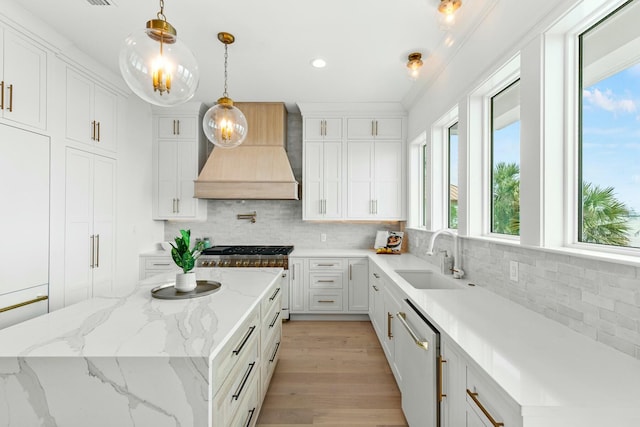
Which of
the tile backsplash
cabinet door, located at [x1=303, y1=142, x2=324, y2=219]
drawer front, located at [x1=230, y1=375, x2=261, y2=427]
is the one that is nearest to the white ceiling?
cabinet door, located at [x1=303, y1=142, x2=324, y2=219]

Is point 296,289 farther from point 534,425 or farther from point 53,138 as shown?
point 534,425

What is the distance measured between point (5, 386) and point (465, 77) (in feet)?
9.77

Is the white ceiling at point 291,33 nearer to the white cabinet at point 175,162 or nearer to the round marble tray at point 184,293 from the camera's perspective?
the white cabinet at point 175,162

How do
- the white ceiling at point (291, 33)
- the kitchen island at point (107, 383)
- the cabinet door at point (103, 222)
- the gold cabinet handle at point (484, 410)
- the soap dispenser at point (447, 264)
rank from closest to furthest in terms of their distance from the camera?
the gold cabinet handle at point (484, 410) < the kitchen island at point (107, 383) < the white ceiling at point (291, 33) < the soap dispenser at point (447, 264) < the cabinet door at point (103, 222)

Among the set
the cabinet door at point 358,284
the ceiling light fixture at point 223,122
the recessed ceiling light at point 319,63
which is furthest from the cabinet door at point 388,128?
the ceiling light fixture at point 223,122

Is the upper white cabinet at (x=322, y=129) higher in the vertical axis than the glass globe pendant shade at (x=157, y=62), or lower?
higher

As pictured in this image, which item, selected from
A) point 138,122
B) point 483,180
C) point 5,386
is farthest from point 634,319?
point 138,122

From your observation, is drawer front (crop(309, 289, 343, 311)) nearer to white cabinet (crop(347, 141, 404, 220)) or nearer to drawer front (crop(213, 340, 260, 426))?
white cabinet (crop(347, 141, 404, 220))

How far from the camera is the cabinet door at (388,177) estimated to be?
4125 mm

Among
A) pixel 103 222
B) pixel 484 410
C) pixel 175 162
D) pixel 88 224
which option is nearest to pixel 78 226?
pixel 88 224

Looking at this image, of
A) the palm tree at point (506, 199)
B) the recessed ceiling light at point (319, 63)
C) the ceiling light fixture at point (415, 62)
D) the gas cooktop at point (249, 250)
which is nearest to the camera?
the palm tree at point (506, 199)

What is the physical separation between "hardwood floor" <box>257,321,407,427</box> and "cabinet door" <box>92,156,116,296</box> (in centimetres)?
196

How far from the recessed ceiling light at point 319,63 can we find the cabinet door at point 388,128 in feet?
4.39

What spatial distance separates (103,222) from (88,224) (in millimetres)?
204
